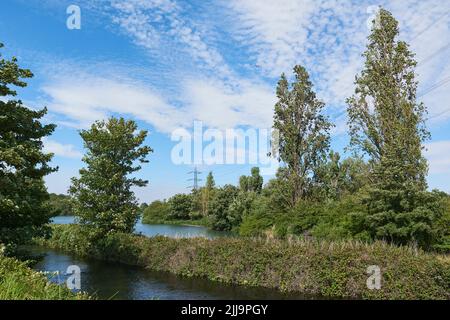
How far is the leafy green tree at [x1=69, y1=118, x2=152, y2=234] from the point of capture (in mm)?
32125

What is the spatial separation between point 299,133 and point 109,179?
53.7ft

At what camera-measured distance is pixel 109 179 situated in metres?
32.5

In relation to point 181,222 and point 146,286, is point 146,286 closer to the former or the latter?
point 146,286

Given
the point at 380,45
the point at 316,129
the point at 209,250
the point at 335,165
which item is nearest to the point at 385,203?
the point at 209,250

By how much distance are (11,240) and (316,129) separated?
26.7m

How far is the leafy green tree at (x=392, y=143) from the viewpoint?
22.1 metres

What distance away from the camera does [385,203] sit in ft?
74.7

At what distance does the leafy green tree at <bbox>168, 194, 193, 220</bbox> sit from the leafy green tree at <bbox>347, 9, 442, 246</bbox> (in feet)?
255

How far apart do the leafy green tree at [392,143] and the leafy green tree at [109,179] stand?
57.8 feet

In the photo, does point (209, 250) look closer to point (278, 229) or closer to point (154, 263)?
point (154, 263)
